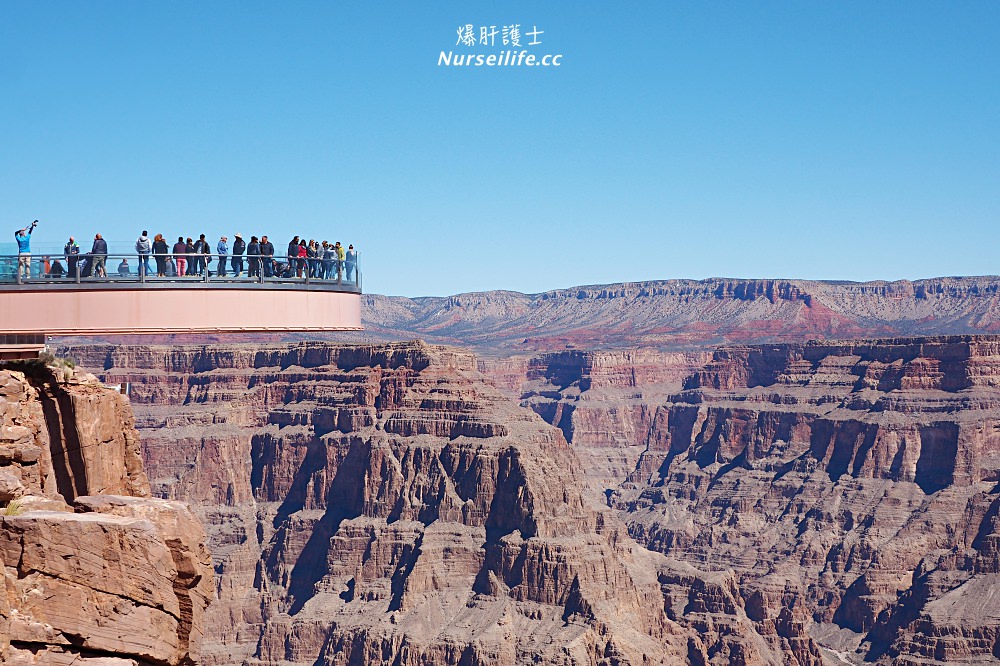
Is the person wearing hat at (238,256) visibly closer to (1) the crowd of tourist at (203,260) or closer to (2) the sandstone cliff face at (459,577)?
(1) the crowd of tourist at (203,260)

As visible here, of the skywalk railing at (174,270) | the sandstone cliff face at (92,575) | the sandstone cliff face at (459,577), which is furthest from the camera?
the sandstone cliff face at (459,577)

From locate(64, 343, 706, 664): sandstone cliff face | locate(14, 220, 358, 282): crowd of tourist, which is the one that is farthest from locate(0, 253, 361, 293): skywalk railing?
locate(64, 343, 706, 664): sandstone cliff face

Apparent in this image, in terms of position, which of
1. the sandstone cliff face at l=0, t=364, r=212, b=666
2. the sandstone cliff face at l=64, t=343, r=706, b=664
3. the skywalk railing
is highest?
the skywalk railing

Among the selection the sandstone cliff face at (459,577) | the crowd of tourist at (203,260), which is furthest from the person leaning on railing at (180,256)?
the sandstone cliff face at (459,577)

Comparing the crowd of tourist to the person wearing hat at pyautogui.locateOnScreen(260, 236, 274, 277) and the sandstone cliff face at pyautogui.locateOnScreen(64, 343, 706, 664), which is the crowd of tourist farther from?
the sandstone cliff face at pyautogui.locateOnScreen(64, 343, 706, 664)

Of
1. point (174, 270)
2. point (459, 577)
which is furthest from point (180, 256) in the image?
point (459, 577)

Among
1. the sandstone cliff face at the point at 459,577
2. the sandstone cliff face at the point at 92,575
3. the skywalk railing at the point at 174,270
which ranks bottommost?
the sandstone cliff face at the point at 459,577

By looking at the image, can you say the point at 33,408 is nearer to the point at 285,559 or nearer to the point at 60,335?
the point at 60,335
